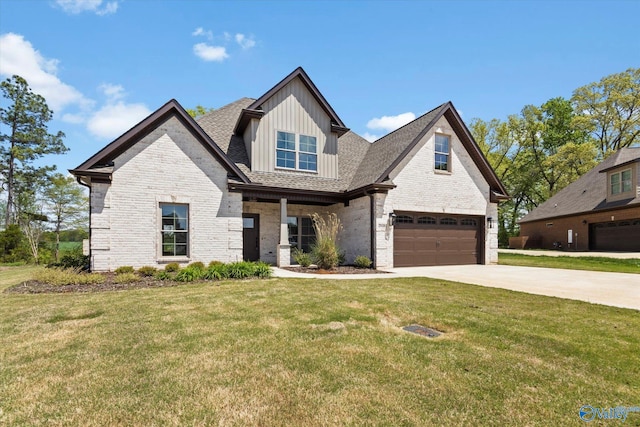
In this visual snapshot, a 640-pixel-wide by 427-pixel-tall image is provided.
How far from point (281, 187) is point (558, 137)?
129 ft

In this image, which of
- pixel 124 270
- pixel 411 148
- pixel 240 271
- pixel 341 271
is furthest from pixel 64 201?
pixel 411 148

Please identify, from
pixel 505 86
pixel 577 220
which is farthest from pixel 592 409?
pixel 577 220

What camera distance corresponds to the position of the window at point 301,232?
53.0ft

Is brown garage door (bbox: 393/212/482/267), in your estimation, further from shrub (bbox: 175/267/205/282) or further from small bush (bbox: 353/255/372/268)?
shrub (bbox: 175/267/205/282)

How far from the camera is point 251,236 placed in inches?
605

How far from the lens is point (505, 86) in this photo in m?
17.3

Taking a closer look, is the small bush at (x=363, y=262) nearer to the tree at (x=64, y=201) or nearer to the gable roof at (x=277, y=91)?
the gable roof at (x=277, y=91)

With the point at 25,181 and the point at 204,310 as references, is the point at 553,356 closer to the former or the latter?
the point at 204,310

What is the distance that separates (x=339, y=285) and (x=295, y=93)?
9811mm

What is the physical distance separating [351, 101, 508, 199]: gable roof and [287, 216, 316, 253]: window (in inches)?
124

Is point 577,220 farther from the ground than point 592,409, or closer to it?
farther from the ground

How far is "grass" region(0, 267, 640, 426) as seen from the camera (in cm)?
279

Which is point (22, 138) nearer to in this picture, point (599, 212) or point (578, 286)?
point (578, 286)

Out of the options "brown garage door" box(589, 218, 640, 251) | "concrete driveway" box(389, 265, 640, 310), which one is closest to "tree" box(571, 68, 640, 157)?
"brown garage door" box(589, 218, 640, 251)
